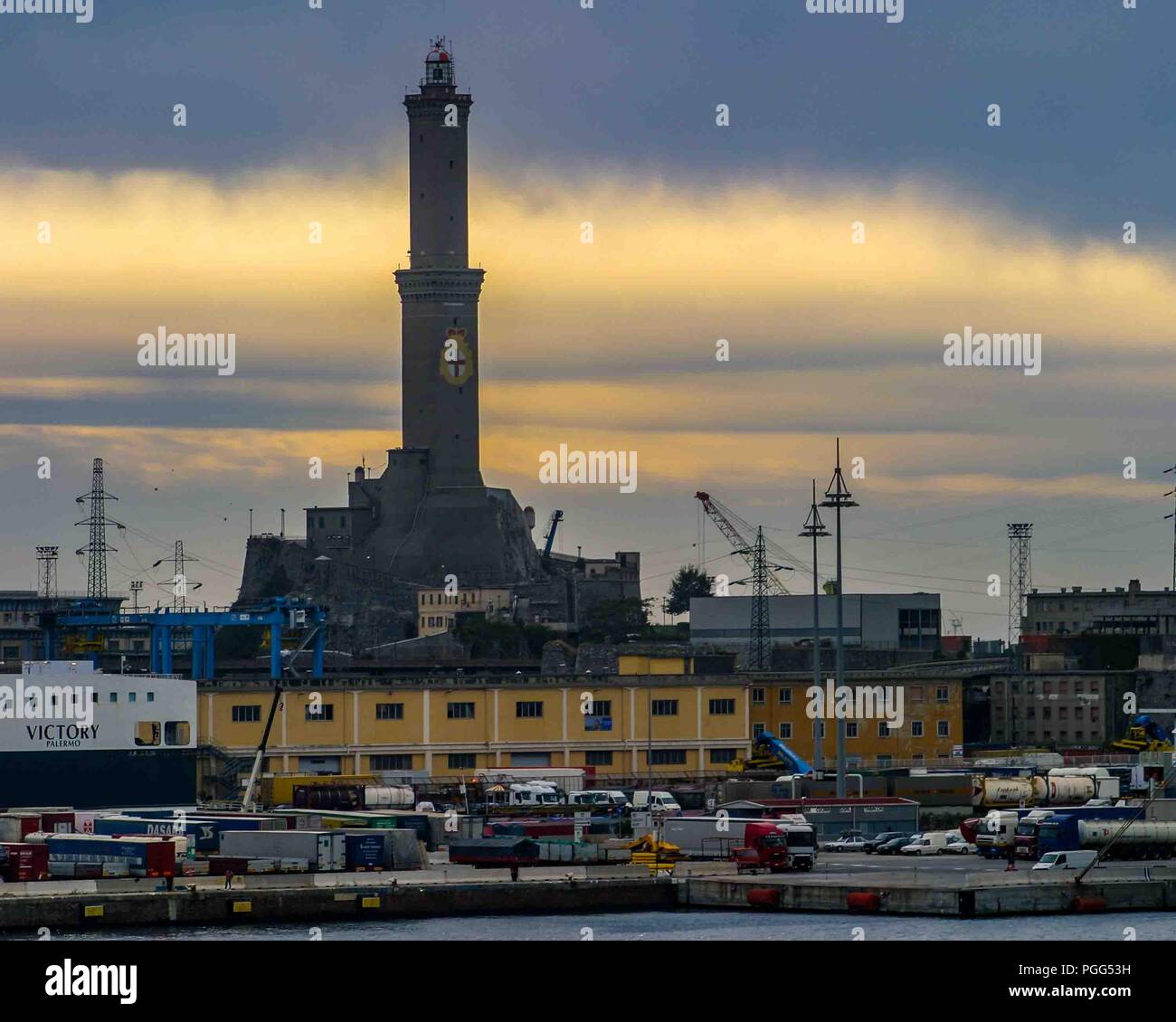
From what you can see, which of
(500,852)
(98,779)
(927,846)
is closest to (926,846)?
(927,846)

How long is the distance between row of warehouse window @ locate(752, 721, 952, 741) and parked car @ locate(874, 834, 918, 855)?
31450 mm

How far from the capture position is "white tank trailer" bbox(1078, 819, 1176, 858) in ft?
229

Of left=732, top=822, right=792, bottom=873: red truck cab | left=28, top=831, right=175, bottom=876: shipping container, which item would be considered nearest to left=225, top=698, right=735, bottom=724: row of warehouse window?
left=28, top=831, right=175, bottom=876: shipping container

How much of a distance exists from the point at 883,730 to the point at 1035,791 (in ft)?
73.0

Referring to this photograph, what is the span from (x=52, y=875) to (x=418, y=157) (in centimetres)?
12336

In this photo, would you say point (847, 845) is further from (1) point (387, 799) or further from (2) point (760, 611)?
(2) point (760, 611)

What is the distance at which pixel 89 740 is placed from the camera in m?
91.2

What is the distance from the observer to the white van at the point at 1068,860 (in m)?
65.7

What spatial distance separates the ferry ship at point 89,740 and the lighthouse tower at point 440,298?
308ft

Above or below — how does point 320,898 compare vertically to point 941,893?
below

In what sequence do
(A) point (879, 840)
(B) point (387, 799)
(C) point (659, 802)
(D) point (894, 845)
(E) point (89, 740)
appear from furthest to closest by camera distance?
(E) point (89, 740) < (C) point (659, 802) < (B) point (387, 799) < (A) point (879, 840) < (D) point (894, 845)
